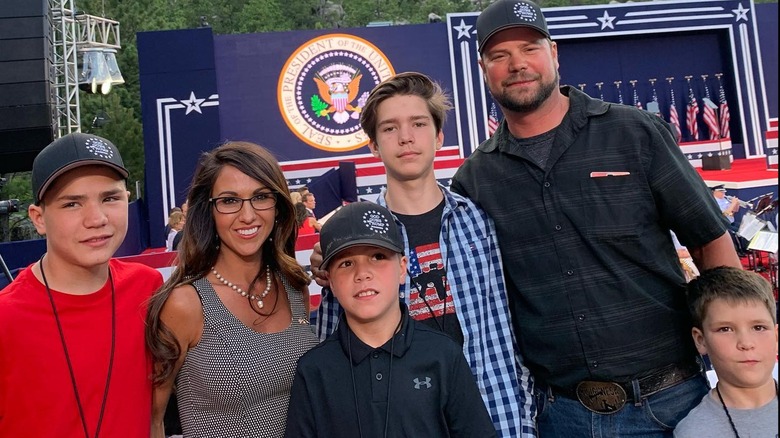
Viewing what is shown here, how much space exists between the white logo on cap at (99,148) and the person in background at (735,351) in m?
2.04

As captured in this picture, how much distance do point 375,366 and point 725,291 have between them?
125 centimetres

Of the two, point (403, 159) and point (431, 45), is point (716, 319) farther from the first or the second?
point (431, 45)

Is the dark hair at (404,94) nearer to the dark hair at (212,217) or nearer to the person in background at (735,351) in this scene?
the dark hair at (212,217)

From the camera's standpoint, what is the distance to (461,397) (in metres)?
2.06

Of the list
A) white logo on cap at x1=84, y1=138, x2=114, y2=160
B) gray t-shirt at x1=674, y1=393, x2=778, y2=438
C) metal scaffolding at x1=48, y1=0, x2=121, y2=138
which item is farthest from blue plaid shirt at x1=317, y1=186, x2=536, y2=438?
metal scaffolding at x1=48, y1=0, x2=121, y2=138

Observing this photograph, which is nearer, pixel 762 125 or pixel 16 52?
pixel 16 52

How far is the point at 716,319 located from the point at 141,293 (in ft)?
6.42

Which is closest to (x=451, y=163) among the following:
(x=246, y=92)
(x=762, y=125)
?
(x=246, y=92)

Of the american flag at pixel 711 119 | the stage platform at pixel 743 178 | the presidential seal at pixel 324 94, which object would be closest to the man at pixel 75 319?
the presidential seal at pixel 324 94

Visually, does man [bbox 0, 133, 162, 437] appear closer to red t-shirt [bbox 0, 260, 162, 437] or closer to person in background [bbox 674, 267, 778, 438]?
red t-shirt [bbox 0, 260, 162, 437]

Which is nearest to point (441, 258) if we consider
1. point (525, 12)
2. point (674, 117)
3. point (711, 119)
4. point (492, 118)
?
point (525, 12)

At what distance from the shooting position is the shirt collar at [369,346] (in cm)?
211

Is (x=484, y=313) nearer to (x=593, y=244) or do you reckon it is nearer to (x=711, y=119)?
(x=593, y=244)

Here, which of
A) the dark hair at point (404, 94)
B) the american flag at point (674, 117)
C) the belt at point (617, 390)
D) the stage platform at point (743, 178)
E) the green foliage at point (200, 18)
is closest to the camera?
the belt at point (617, 390)
